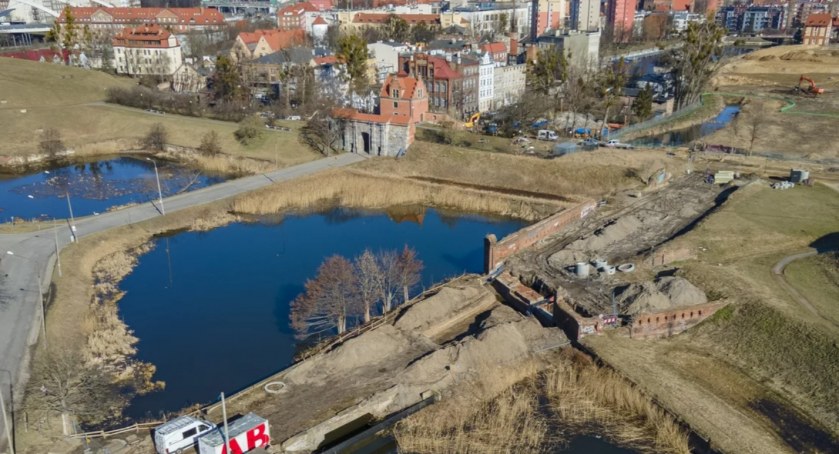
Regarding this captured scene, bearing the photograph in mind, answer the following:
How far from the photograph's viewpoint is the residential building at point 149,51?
95000 millimetres

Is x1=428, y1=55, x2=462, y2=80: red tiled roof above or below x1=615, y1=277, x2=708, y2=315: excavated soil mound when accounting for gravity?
above

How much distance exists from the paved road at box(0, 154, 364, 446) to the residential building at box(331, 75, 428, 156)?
8.57ft

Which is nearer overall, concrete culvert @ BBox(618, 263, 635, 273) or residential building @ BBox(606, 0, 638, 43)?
concrete culvert @ BBox(618, 263, 635, 273)

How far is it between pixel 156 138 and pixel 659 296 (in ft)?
176

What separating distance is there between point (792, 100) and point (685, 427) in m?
77.7

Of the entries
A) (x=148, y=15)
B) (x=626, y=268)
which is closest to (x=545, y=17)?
(x=148, y=15)

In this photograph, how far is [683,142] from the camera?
69.4m

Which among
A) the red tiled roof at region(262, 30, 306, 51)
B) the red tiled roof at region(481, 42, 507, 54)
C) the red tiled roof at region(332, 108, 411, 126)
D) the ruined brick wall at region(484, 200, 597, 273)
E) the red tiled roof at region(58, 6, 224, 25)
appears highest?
the red tiled roof at region(58, 6, 224, 25)

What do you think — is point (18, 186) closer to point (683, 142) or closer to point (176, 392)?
point (176, 392)

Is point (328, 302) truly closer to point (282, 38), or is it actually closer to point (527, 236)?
point (527, 236)

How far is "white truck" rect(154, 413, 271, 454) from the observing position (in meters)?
21.2

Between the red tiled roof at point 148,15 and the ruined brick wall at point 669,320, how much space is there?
130 m

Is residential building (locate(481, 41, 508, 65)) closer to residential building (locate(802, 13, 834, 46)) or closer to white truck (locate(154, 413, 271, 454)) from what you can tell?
white truck (locate(154, 413, 271, 454))

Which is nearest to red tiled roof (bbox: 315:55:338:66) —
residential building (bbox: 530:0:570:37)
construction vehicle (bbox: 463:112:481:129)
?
construction vehicle (bbox: 463:112:481:129)
